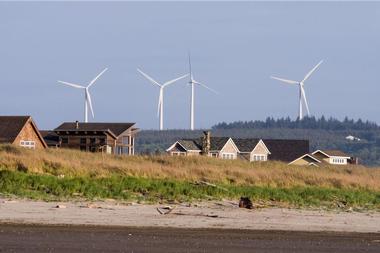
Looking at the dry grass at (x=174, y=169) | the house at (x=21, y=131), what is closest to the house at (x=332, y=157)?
the house at (x=21, y=131)

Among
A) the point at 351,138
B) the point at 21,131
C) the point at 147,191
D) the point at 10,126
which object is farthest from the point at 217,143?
the point at 351,138

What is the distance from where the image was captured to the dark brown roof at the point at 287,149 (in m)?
86.9

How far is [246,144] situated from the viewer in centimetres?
8712

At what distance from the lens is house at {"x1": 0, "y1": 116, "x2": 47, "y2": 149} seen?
207 ft

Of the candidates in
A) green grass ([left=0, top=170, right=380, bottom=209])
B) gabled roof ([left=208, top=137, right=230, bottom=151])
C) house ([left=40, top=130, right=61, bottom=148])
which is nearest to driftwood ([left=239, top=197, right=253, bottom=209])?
green grass ([left=0, top=170, right=380, bottom=209])

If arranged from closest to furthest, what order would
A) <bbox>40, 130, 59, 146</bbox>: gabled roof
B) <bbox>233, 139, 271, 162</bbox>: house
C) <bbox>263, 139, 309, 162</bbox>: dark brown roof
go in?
<bbox>40, 130, 59, 146</bbox>: gabled roof
<bbox>233, 139, 271, 162</bbox>: house
<bbox>263, 139, 309, 162</bbox>: dark brown roof

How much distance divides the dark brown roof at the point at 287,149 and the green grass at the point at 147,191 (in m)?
52.1

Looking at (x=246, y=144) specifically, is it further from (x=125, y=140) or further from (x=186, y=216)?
(x=186, y=216)

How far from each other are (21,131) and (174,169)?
26.9 metres

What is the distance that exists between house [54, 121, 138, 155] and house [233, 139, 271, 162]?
33.8 ft

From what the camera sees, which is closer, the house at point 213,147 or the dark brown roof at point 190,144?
the house at point 213,147

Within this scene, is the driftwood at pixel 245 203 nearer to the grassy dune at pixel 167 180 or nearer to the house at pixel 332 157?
the grassy dune at pixel 167 180

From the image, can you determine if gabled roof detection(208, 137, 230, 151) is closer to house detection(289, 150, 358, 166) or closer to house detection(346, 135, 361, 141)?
→ house detection(289, 150, 358, 166)

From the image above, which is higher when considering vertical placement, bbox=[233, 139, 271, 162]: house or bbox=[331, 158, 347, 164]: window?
bbox=[233, 139, 271, 162]: house
